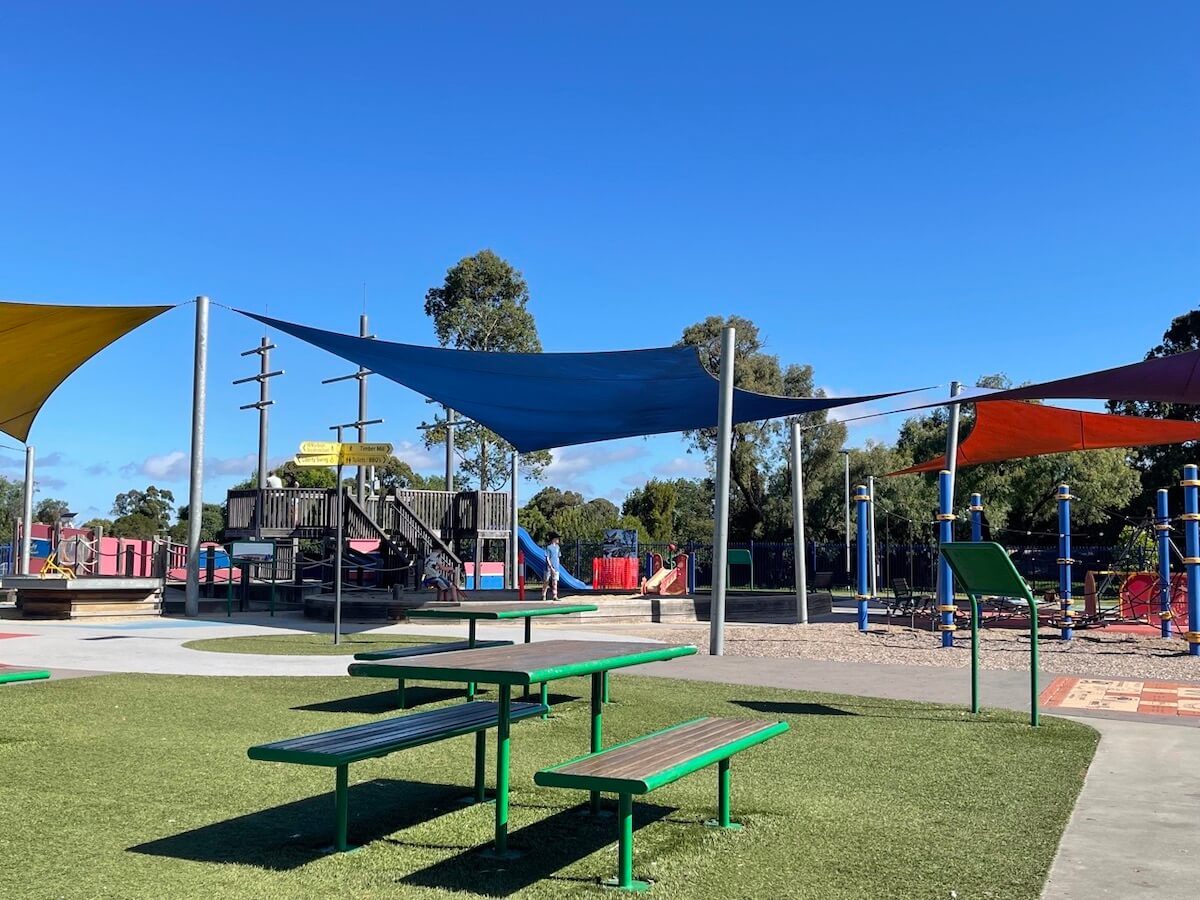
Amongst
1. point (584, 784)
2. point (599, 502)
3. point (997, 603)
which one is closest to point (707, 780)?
point (584, 784)

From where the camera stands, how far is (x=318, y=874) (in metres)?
4.03

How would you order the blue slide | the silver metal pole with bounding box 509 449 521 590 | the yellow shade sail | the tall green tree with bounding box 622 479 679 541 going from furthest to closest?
the tall green tree with bounding box 622 479 679 541 → the blue slide → the silver metal pole with bounding box 509 449 521 590 → the yellow shade sail

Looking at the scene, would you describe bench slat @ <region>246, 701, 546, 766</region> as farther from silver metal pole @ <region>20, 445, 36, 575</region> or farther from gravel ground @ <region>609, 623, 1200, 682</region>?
silver metal pole @ <region>20, 445, 36, 575</region>

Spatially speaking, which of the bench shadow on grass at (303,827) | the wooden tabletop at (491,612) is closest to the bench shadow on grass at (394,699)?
the wooden tabletop at (491,612)

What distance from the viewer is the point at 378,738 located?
454 cm

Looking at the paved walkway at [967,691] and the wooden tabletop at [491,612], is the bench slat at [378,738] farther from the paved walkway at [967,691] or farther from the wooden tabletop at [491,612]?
the wooden tabletop at [491,612]

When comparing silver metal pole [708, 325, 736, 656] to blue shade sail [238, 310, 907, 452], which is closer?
silver metal pole [708, 325, 736, 656]

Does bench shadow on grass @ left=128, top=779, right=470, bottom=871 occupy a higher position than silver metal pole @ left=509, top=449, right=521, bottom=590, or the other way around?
silver metal pole @ left=509, top=449, right=521, bottom=590

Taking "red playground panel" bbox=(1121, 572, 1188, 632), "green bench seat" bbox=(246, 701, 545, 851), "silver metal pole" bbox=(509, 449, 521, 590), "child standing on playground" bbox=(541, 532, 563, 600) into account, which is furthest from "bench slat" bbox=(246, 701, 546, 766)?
"silver metal pole" bbox=(509, 449, 521, 590)

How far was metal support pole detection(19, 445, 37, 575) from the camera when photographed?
25.7 m

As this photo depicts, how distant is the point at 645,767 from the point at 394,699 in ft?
17.3

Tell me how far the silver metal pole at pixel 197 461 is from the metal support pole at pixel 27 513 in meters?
8.48

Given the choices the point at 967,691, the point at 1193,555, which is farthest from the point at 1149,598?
the point at 967,691

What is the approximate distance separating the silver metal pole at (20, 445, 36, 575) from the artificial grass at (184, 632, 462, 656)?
14076mm
